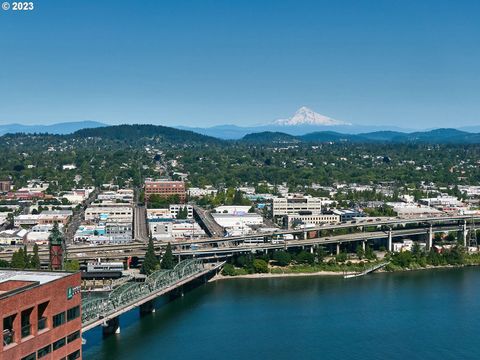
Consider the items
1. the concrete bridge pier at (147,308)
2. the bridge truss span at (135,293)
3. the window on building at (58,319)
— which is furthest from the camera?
the concrete bridge pier at (147,308)

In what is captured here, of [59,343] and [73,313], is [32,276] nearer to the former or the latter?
[73,313]

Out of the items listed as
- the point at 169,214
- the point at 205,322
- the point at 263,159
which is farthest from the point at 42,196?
the point at 263,159

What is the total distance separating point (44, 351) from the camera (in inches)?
227

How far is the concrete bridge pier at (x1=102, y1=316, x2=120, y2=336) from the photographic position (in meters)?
11.3

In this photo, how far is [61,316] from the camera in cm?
→ 599

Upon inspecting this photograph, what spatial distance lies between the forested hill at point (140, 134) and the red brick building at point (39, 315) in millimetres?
68683

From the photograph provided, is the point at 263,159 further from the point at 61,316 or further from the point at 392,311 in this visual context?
the point at 61,316

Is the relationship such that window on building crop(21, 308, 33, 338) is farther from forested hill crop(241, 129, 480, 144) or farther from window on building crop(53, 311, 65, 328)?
forested hill crop(241, 129, 480, 144)

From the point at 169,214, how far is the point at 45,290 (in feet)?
63.4

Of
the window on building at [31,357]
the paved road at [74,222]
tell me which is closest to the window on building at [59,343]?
the window on building at [31,357]

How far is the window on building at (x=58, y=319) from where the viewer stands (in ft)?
19.3

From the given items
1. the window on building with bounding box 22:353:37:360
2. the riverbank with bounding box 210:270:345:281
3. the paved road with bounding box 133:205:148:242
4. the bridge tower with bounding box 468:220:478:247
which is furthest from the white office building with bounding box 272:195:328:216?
the window on building with bounding box 22:353:37:360

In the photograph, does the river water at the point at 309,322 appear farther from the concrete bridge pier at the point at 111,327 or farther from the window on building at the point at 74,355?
the window on building at the point at 74,355

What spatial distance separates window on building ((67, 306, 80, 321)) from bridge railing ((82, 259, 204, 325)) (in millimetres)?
4440
